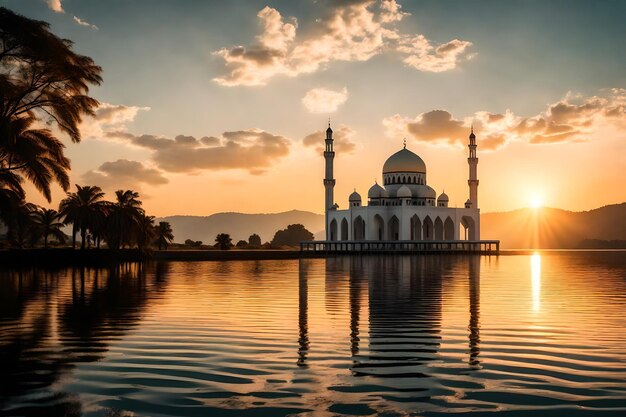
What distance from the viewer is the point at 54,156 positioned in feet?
90.9

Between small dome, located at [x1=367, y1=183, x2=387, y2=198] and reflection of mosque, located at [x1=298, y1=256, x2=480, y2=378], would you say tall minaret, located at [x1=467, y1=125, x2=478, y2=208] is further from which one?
reflection of mosque, located at [x1=298, y1=256, x2=480, y2=378]

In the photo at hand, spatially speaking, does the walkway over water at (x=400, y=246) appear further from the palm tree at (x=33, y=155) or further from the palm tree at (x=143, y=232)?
the palm tree at (x=33, y=155)

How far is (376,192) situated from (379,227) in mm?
5683

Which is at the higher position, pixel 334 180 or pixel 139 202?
pixel 334 180

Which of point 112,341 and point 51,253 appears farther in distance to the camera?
point 51,253

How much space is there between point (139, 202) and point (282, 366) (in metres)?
47.2

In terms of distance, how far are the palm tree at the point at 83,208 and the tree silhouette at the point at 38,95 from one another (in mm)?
19966

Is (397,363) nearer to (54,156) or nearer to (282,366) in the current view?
(282,366)

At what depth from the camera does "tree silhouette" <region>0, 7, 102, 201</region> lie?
24391 mm

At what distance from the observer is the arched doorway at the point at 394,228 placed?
97.5m

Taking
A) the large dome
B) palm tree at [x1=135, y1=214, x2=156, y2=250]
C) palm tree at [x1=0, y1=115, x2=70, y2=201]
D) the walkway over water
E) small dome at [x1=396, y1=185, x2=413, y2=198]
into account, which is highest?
the large dome

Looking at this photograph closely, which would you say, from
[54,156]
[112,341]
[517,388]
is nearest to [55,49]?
[54,156]

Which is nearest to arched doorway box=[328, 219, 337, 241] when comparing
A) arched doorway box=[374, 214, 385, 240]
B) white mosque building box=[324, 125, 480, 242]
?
white mosque building box=[324, 125, 480, 242]

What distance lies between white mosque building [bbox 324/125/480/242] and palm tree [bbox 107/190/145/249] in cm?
4732
